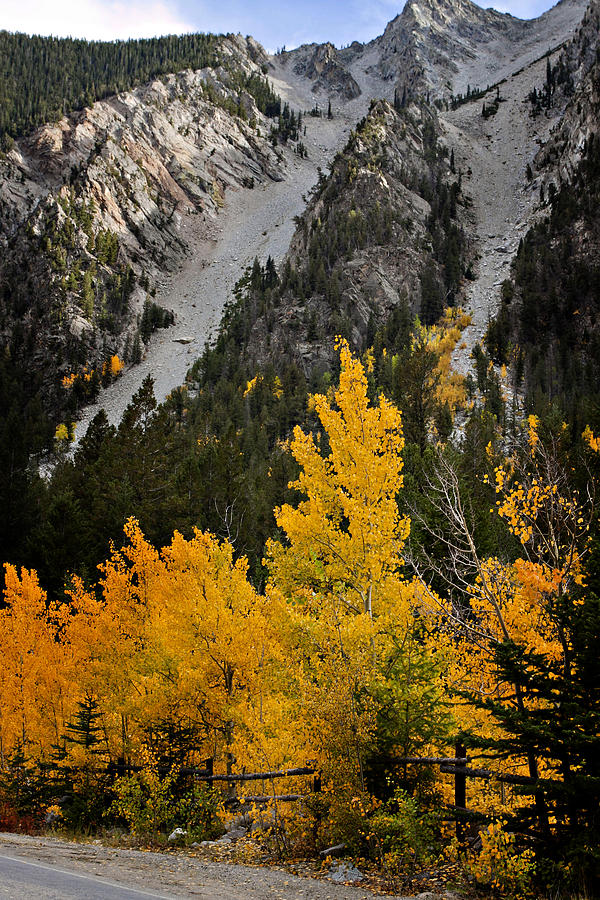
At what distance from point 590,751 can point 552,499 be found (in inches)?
128

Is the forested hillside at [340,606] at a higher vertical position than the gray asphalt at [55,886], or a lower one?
higher

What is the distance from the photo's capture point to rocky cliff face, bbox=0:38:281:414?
125438mm

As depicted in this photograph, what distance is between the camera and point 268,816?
10336mm

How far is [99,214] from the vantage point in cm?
13550

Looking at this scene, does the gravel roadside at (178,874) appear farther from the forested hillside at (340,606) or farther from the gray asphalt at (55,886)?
the forested hillside at (340,606)

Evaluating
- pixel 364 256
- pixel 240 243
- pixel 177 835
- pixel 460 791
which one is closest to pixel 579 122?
pixel 364 256

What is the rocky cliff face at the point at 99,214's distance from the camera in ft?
412

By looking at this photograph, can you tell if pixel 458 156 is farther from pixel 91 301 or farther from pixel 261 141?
pixel 91 301

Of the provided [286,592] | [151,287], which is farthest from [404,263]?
[286,592]

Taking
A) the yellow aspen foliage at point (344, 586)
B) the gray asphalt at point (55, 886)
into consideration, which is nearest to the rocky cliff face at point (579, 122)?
the yellow aspen foliage at point (344, 586)

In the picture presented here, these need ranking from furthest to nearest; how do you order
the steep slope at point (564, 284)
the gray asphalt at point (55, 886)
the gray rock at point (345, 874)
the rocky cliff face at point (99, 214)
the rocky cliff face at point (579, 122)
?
the rocky cliff face at point (99, 214) < the rocky cliff face at point (579, 122) < the steep slope at point (564, 284) < the gray rock at point (345, 874) < the gray asphalt at point (55, 886)

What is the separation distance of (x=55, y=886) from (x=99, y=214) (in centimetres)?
15003

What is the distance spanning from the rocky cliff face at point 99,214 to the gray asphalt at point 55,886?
123 meters

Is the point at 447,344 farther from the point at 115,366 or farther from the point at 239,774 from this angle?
the point at 239,774
